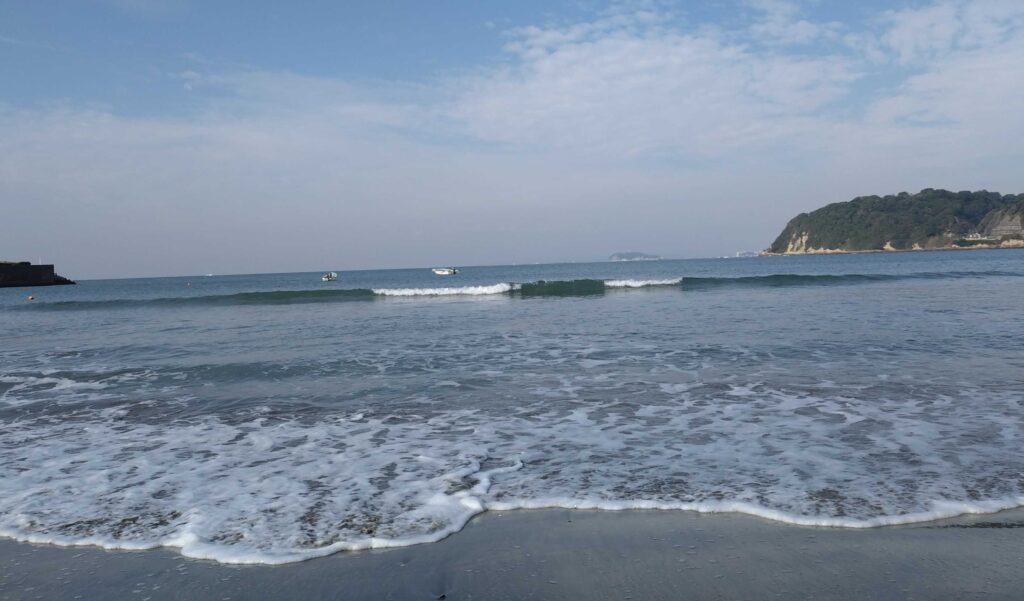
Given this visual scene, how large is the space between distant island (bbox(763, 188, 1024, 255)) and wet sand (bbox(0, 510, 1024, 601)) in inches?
5867

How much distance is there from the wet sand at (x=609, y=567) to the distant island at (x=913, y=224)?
489ft

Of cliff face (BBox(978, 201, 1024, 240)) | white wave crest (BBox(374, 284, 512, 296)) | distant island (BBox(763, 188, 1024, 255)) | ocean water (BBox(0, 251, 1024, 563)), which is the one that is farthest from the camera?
distant island (BBox(763, 188, 1024, 255))

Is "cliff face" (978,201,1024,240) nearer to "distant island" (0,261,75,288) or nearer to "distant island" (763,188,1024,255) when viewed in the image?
"distant island" (763,188,1024,255)

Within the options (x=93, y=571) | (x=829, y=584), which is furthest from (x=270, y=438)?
(x=829, y=584)

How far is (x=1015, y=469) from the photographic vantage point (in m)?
5.05

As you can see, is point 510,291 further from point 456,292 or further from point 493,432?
point 493,432

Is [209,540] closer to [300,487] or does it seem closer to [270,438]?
[300,487]

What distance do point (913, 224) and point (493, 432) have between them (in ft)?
521

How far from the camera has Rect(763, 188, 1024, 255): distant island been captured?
127 metres

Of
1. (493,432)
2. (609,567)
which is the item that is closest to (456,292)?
(493,432)

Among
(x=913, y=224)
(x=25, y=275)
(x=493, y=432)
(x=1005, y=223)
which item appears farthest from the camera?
(x=913, y=224)

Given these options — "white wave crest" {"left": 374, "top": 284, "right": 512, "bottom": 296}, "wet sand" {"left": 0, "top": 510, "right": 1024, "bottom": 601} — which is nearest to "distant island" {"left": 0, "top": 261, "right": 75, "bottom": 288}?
"white wave crest" {"left": 374, "top": 284, "right": 512, "bottom": 296}

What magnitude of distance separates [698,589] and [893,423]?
4506 mm

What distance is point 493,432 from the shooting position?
22.4ft
